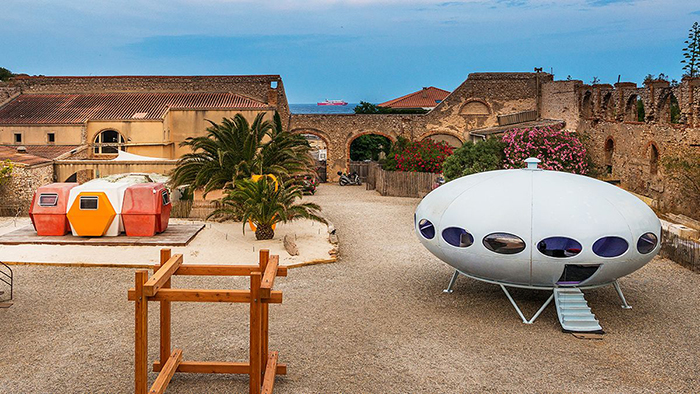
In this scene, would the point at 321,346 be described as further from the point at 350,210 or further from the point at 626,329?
the point at 350,210

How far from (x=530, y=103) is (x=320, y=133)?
11528 millimetres

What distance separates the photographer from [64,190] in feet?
53.0

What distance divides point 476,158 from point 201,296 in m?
18.2

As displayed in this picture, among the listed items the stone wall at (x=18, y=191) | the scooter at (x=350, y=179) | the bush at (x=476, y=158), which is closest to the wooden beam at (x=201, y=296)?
the stone wall at (x=18, y=191)

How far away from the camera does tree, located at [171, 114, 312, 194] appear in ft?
57.6

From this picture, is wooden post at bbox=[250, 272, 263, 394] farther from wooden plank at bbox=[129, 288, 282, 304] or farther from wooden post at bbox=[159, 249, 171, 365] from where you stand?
wooden post at bbox=[159, 249, 171, 365]

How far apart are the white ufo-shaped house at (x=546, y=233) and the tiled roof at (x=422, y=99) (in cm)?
4856

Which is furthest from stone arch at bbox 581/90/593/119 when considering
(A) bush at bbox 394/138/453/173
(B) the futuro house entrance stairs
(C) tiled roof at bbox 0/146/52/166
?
(C) tiled roof at bbox 0/146/52/166

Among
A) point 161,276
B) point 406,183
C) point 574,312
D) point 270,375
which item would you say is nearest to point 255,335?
point 270,375

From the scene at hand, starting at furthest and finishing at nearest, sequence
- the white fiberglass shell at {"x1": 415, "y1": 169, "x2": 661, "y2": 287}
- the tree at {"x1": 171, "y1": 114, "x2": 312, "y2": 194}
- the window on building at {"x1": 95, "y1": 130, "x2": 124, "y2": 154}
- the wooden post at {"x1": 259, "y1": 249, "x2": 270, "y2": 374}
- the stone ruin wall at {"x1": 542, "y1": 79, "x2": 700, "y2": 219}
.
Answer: the window on building at {"x1": 95, "y1": 130, "x2": 124, "y2": 154}, the stone ruin wall at {"x1": 542, "y1": 79, "x2": 700, "y2": 219}, the tree at {"x1": 171, "y1": 114, "x2": 312, "y2": 194}, the white fiberglass shell at {"x1": 415, "y1": 169, "x2": 661, "y2": 287}, the wooden post at {"x1": 259, "y1": 249, "x2": 270, "y2": 374}

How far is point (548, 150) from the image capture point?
76.3 feet

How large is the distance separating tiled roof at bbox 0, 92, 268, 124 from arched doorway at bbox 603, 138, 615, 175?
16.8 meters

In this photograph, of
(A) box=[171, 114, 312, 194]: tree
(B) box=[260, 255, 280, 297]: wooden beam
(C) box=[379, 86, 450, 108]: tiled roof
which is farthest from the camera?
(C) box=[379, 86, 450, 108]: tiled roof

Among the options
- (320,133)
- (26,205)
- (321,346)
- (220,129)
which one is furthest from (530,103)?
(321,346)
